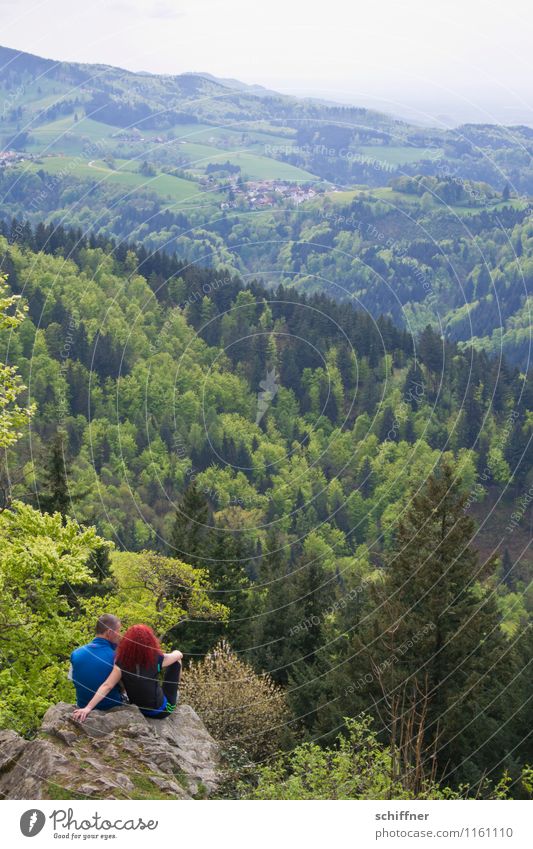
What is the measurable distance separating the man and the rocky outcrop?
18.7 inches

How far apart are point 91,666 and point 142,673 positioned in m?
0.93

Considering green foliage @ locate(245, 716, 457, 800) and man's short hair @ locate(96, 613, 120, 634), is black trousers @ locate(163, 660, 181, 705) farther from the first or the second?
green foliage @ locate(245, 716, 457, 800)

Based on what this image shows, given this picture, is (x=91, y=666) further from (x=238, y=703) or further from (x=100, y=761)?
(x=238, y=703)

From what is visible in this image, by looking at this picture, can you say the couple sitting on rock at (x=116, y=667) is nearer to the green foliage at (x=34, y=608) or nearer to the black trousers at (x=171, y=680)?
the black trousers at (x=171, y=680)

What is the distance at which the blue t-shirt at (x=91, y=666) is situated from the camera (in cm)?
2019

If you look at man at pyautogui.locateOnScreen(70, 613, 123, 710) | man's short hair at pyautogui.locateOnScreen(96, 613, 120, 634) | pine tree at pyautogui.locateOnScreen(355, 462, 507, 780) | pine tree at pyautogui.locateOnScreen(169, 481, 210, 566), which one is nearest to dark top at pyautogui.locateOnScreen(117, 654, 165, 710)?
man at pyautogui.locateOnScreen(70, 613, 123, 710)

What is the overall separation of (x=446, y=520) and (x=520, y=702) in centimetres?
803

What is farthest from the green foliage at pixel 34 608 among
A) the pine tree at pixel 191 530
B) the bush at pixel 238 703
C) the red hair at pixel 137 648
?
the pine tree at pixel 191 530

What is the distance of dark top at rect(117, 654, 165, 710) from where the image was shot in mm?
20281

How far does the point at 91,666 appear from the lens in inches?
798

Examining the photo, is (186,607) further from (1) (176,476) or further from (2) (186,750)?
(1) (176,476)

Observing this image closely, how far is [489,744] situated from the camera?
1610 inches

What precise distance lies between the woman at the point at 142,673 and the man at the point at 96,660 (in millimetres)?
265

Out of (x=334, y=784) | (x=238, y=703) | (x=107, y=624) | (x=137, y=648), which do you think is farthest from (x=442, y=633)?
(x=107, y=624)
